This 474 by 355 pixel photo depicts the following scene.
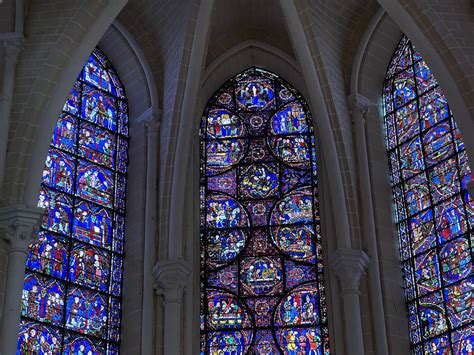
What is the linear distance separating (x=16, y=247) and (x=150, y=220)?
126 inches

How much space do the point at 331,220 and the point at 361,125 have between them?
1.59m

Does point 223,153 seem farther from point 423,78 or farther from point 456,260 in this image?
point 456,260

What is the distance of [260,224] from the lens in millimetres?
17766

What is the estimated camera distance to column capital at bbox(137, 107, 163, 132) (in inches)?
693

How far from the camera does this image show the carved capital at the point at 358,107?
17656 millimetres

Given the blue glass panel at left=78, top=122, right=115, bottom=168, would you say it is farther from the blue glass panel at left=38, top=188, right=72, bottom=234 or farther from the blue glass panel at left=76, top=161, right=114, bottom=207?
the blue glass panel at left=38, top=188, right=72, bottom=234

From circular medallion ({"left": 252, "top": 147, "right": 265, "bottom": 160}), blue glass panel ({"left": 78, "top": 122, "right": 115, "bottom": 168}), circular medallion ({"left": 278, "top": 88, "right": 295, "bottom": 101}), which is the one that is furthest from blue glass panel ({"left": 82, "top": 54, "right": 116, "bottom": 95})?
circular medallion ({"left": 278, "top": 88, "right": 295, "bottom": 101})

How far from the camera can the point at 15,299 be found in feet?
45.0

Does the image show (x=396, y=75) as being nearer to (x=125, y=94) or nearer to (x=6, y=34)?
(x=125, y=94)

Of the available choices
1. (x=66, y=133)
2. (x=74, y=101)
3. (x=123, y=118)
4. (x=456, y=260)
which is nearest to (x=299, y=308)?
(x=456, y=260)

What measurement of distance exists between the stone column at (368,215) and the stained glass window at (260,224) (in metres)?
0.94

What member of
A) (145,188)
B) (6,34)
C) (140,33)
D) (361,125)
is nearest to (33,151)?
(6,34)

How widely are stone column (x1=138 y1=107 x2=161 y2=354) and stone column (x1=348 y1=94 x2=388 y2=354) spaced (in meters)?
3.04

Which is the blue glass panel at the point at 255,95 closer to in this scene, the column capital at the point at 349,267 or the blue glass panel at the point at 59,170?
the blue glass panel at the point at 59,170
